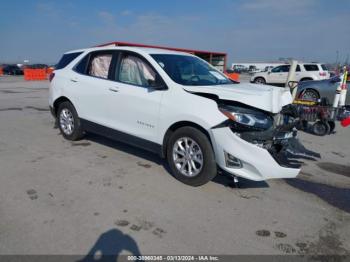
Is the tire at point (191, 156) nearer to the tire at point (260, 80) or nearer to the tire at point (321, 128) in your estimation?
the tire at point (321, 128)

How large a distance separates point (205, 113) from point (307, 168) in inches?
96.3

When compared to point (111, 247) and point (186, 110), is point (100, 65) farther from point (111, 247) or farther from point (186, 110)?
point (111, 247)

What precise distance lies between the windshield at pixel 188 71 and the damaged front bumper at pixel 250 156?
3.65 feet

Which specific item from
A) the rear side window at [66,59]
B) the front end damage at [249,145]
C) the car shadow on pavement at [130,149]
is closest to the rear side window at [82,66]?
the rear side window at [66,59]

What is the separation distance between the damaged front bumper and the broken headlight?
96mm

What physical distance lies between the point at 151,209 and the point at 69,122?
327 cm

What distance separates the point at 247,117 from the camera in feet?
12.4

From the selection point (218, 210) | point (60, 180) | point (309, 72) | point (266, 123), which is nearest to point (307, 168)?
point (266, 123)

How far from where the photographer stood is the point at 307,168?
5199 millimetres

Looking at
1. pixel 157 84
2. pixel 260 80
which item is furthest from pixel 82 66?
pixel 260 80

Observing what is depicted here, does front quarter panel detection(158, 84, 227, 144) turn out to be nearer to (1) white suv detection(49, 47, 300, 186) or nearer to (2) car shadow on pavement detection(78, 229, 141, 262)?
(1) white suv detection(49, 47, 300, 186)

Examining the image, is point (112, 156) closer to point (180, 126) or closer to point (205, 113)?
point (180, 126)

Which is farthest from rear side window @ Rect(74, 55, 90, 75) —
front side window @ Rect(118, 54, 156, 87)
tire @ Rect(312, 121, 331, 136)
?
tire @ Rect(312, 121, 331, 136)

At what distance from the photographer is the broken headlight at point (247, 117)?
372 centimetres
